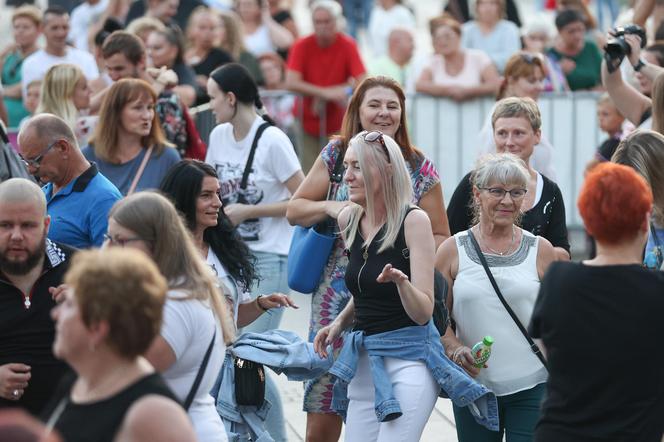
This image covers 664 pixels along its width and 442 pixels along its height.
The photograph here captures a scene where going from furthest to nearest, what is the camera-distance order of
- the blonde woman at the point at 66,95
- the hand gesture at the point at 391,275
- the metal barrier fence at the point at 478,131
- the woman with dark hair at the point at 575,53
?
the woman with dark hair at the point at 575,53
the metal barrier fence at the point at 478,131
the blonde woman at the point at 66,95
the hand gesture at the point at 391,275

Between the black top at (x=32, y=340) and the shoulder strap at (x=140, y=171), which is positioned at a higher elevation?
the shoulder strap at (x=140, y=171)

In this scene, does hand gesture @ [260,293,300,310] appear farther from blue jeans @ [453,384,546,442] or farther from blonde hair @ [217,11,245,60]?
blonde hair @ [217,11,245,60]

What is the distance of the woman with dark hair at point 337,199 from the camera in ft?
20.0

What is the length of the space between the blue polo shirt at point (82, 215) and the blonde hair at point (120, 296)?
91.9 inches

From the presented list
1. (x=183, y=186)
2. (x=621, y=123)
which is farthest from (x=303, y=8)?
(x=183, y=186)

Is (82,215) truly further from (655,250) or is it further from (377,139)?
(655,250)

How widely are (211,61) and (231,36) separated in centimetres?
95

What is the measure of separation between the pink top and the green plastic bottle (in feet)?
22.2

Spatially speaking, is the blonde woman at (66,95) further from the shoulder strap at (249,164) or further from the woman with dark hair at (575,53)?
the woman with dark hair at (575,53)

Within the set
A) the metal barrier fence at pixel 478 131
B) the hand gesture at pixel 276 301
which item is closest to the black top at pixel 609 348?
the hand gesture at pixel 276 301

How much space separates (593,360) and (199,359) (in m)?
Answer: 1.31

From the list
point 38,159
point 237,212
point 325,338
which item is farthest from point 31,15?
point 325,338

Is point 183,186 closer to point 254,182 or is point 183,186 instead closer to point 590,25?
point 254,182

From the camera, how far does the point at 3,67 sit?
40.3ft
